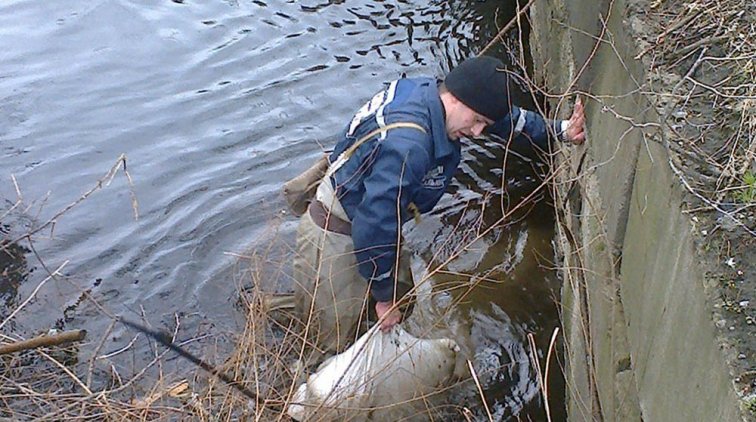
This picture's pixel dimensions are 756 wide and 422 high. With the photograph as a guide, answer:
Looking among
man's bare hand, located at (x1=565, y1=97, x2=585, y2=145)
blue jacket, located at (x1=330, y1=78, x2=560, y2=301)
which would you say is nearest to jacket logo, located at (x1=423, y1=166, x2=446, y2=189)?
blue jacket, located at (x1=330, y1=78, x2=560, y2=301)

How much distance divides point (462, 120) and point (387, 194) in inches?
19.3

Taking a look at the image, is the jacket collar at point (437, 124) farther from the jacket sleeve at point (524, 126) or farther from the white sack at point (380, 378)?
the white sack at point (380, 378)

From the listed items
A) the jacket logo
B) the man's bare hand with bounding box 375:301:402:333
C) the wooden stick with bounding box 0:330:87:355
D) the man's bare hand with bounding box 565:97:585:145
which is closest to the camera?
the wooden stick with bounding box 0:330:87:355

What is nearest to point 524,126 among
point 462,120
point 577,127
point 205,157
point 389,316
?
point 577,127

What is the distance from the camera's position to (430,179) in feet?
13.4

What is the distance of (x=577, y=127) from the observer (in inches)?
181

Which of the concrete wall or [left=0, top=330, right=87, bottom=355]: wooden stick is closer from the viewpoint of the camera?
the concrete wall

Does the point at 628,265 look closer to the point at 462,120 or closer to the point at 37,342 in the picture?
the point at 462,120

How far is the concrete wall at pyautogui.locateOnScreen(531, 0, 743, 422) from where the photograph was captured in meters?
2.36

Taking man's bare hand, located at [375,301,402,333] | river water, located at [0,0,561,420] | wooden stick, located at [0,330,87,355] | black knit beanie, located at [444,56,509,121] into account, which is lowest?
river water, located at [0,0,561,420]

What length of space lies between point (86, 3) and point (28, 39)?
3.28ft

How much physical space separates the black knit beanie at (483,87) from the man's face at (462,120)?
0.13 feet

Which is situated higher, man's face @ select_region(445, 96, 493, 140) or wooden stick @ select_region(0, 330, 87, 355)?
man's face @ select_region(445, 96, 493, 140)

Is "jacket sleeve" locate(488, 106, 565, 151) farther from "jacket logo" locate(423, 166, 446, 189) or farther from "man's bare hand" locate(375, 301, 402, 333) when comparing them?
"man's bare hand" locate(375, 301, 402, 333)
